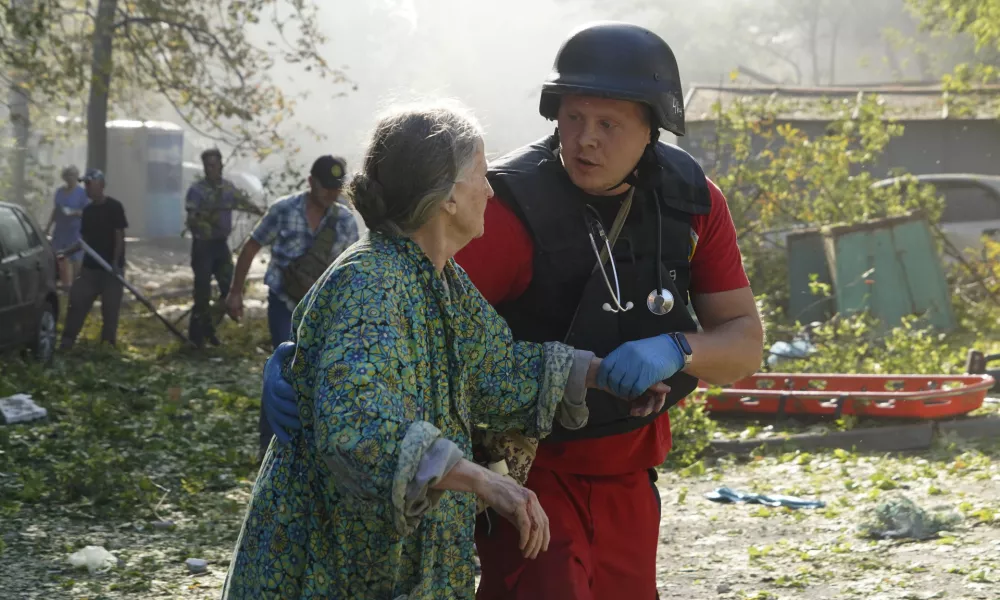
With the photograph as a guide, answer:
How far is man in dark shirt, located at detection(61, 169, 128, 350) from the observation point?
44.5ft

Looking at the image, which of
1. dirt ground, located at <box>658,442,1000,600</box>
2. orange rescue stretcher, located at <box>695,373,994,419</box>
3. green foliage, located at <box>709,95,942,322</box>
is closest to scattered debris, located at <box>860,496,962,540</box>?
dirt ground, located at <box>658,442,1000,600</box>

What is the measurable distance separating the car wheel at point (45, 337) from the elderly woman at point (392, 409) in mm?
10269

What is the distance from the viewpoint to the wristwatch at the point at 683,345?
10.8 ft

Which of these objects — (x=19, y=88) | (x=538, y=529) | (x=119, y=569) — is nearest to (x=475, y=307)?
(x=538, y=529)

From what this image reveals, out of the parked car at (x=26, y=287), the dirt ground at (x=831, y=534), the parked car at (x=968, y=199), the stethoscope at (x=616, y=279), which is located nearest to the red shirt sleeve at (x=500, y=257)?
the stethoscope at (x=616, y=279)

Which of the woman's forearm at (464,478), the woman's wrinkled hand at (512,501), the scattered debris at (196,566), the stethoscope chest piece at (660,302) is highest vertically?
the stethoscope chest piece at (660,302)

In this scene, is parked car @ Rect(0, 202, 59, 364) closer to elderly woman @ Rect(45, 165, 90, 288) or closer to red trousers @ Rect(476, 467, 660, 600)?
elderly woman @ Rect(45, 165, 90, 288)

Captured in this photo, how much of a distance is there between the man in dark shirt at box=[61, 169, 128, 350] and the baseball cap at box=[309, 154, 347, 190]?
636 centimetres

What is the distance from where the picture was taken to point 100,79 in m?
14.2

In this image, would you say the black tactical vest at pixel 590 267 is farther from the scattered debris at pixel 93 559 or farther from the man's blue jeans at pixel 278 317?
the man's blue jeans at pixel 278 317

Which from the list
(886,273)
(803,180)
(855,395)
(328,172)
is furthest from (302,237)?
(803,180)

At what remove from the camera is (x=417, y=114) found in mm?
2771

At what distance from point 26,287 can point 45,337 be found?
0.74 m

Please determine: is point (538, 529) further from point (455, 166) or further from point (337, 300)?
point (455, 166)
